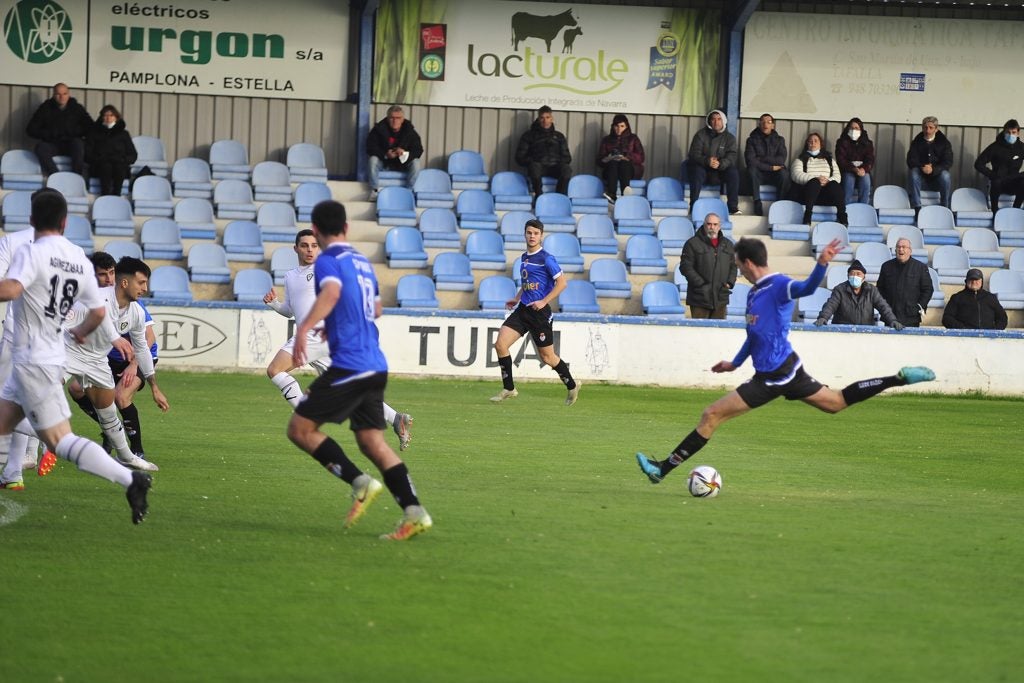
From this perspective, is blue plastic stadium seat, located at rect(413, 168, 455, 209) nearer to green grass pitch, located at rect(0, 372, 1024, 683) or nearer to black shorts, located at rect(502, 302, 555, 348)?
black shorts, located at rect(502, 302, 555, 348)

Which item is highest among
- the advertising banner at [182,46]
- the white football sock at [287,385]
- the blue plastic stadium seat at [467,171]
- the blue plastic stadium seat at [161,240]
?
the advertising banner at [182,46]

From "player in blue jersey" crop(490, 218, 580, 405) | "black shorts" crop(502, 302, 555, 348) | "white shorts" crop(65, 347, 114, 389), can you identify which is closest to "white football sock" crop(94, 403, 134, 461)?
"white shorts" crop(65, 347, 114, 389)

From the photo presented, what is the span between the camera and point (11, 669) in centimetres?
471

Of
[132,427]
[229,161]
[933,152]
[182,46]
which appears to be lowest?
[132,427]

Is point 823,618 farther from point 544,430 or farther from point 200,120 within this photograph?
point 200,120

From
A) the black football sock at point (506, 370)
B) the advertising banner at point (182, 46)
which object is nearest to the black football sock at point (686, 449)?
the black football sock at point (506, 370)

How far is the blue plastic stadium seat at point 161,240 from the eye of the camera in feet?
64.2

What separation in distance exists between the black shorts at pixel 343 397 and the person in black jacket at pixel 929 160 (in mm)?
17101

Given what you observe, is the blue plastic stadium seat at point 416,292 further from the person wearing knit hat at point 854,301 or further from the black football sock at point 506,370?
the person wearing knit hat at point 854,301

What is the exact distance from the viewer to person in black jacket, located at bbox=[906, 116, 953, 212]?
2217 centimetres

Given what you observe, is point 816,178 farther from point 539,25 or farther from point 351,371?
point 351,371

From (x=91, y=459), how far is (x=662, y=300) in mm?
13490

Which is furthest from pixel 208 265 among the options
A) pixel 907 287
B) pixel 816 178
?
pixel 907 287

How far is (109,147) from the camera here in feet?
66.0
